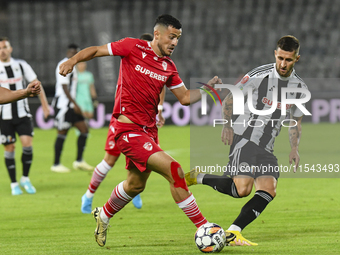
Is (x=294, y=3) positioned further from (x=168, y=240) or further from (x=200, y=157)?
(x=168, y=240)

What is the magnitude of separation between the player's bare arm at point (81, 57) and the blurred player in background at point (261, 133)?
127cm

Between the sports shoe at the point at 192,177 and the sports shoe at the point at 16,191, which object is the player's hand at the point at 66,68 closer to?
the sports shoe at the point at 192,177

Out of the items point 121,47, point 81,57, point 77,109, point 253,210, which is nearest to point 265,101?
point 253,210

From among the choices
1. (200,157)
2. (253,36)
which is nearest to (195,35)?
(253,36)

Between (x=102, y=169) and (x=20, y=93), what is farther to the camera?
(x=102, y=169)

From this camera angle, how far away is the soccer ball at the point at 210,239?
4.04m

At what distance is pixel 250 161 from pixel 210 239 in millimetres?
1013

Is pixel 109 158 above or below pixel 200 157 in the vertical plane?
above

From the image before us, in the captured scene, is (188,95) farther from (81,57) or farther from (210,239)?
(210,239)

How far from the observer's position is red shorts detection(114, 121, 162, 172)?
4.23 meters

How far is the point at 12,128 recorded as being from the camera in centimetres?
727

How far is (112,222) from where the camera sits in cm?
554

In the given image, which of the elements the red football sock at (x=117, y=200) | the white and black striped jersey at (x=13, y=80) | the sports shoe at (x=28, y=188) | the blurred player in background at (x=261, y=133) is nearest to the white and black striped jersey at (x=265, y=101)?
the blurred player in background at (x=261, y=133)

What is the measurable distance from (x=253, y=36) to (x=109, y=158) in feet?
58.5
